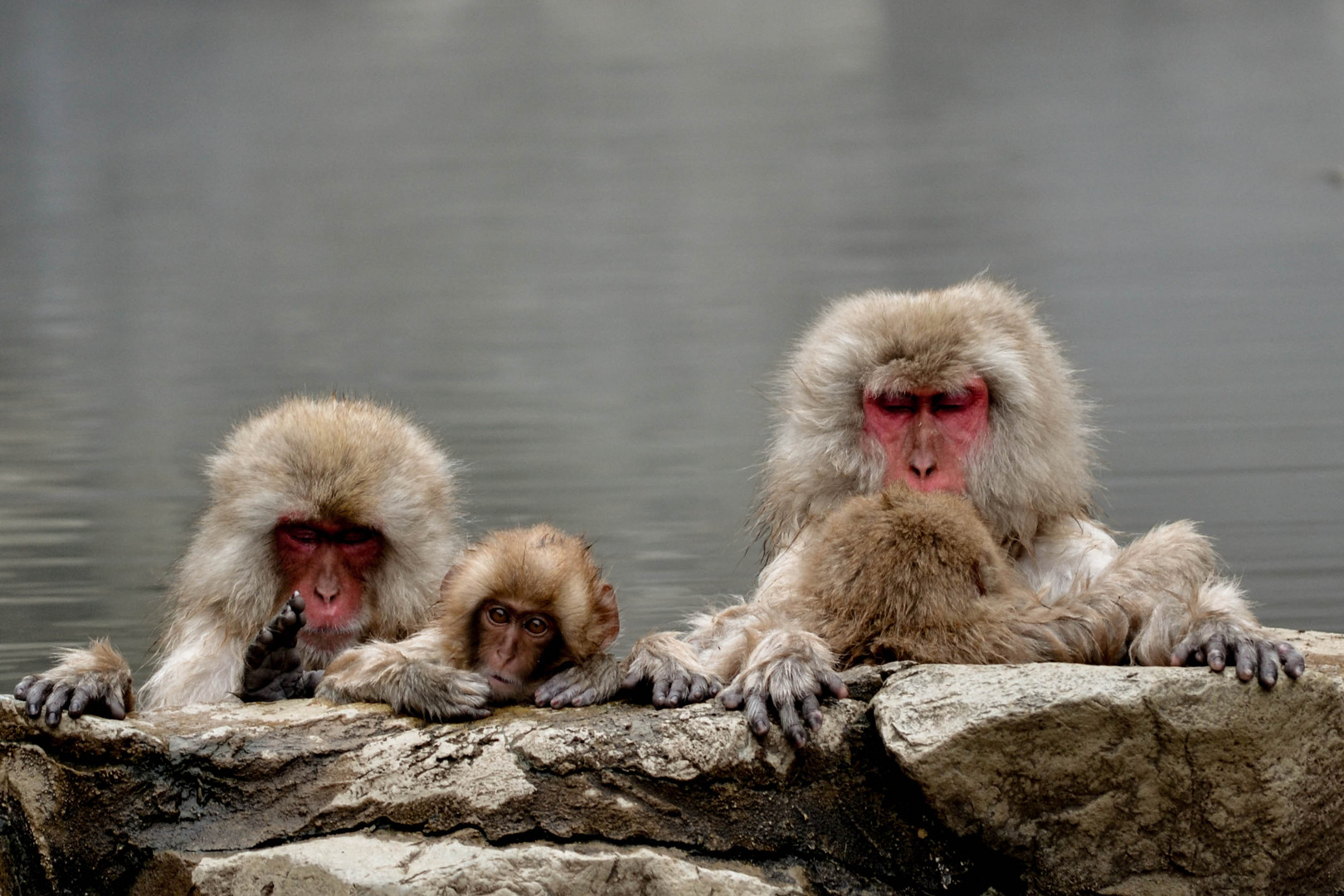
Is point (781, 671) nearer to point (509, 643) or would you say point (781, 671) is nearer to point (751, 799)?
point (751, 799)

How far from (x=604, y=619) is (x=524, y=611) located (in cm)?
19

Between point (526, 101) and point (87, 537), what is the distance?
297cm

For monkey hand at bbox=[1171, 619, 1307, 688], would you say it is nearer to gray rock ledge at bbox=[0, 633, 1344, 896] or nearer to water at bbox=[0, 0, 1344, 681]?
gray rock ledge at bbox=[0, 633, 1344, 896]

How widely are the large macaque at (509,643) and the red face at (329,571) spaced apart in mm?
647

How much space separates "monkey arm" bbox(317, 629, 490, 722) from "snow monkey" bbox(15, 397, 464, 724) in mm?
573

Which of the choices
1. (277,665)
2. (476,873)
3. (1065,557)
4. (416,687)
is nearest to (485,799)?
(476,873)

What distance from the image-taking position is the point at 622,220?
7.47 meters

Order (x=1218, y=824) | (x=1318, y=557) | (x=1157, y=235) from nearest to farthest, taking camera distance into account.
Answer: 1. (x=1218, y=824)
2. (x=1318, y=557)
3. (x=1157, y=235)

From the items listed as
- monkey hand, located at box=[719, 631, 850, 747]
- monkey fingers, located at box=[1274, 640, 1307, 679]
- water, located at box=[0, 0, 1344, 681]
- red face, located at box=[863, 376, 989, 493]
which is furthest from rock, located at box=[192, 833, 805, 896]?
water, located at box=[0, 0, 1344, 681]

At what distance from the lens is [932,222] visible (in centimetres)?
757

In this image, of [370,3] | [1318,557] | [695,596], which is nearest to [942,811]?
[695,596]

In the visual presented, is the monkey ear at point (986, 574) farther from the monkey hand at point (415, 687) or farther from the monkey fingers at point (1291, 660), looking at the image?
the monkey hand at point (415, 687)

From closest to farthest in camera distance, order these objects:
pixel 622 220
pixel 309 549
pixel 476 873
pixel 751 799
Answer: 1. pixel 476 873
2. pixel 751 799
3. pixel 309 549
4. pixel 622 220

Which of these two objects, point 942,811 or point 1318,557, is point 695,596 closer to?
point 1318,557
